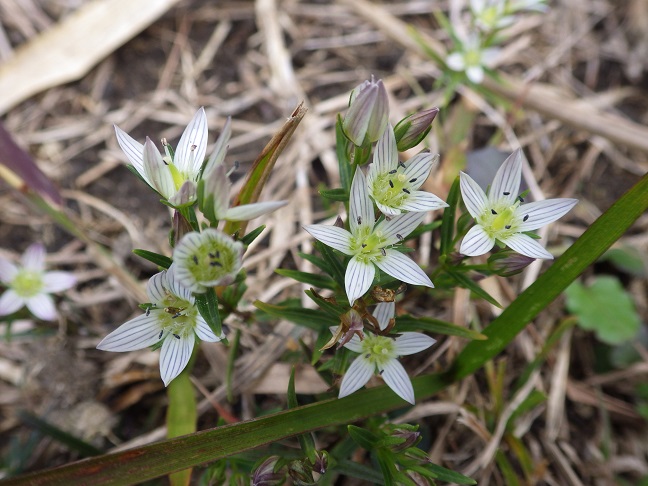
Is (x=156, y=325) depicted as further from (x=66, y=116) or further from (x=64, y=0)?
(x=64, y=0)

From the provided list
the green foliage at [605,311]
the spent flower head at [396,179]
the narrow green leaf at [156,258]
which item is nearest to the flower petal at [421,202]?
the spent flower head at [396,179]

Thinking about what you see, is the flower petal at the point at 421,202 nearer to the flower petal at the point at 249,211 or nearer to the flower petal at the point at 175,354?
the flower petal at the point at 249,211

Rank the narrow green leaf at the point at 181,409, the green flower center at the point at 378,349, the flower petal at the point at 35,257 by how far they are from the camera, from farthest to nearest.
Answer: the flower petal at the point at 35,257 → the narrow green leaf at the point at 181,409 → the green flower center at the point at 378,349

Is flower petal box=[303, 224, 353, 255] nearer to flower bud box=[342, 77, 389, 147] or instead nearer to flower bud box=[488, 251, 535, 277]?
flower bud box=[342, 77, 389, 147]

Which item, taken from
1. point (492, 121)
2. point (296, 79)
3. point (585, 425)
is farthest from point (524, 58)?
point (585, 425)

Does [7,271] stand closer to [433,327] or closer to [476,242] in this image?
[433,327]

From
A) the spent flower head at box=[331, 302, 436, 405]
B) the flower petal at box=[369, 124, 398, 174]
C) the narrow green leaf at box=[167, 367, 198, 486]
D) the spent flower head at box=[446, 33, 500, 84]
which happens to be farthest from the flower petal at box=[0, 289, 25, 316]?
the spent flower head at box=[446, 33, 500, 84]

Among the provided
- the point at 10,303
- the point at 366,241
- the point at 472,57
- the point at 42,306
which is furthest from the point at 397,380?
the point at 472,57
